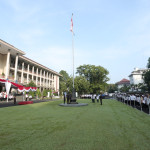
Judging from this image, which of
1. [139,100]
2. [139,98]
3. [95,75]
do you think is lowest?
[139,100]

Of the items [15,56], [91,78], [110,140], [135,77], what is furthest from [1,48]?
[135,77]

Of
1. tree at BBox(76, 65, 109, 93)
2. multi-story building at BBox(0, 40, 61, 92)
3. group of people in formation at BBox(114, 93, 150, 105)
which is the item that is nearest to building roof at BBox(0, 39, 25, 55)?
multi-story building at BBox(0, 40, 61, 92)

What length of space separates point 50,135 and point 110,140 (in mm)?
2056

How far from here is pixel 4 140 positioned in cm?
402

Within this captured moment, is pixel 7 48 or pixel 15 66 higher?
pixel 7 48

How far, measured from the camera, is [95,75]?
4766cm

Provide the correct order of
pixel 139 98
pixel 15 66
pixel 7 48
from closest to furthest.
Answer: pixel 139 98 → pixel 7 48 → pixel 15 66

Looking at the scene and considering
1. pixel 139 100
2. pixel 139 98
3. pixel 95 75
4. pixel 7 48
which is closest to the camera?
pixel 139 100

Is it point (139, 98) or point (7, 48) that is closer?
point (139, 98)

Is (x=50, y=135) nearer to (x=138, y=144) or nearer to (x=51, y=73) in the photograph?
(x=138, y=144)

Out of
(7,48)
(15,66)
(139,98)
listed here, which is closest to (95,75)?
(15,66)

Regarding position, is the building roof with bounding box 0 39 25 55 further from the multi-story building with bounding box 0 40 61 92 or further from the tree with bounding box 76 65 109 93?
the tree with bounding box 76 65 109 93

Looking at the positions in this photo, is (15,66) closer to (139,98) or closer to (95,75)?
(95,75)

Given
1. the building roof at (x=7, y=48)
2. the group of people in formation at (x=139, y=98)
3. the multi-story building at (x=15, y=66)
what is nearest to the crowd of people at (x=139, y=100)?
the group of people in formation at (x=139, y=98)
